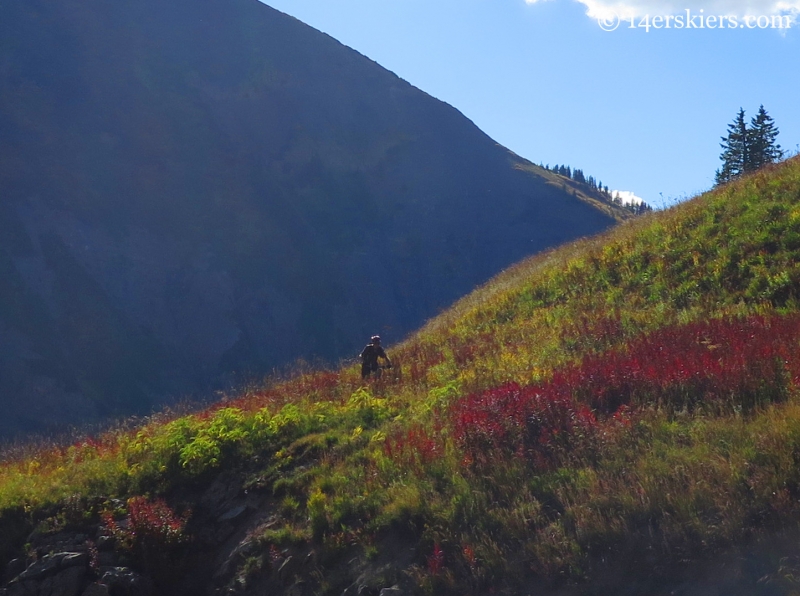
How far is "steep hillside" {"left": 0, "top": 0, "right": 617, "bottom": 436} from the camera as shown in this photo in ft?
147

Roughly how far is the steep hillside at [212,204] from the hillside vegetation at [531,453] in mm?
27401

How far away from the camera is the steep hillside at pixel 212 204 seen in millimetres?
44750

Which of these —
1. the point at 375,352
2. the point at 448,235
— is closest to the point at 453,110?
the point at 448,235

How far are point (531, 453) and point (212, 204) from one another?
5402 cm

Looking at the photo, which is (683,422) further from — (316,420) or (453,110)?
(453,110)

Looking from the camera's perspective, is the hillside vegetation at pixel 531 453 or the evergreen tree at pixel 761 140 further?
the evergreen tree at pixel 761 140

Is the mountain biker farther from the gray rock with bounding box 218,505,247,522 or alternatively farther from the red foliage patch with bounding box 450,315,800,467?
the gray rock with bounding box 218,505,247,522

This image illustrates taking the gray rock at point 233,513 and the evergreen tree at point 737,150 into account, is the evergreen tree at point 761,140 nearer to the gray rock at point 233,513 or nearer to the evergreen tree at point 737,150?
the evergreen tree at point 737,150

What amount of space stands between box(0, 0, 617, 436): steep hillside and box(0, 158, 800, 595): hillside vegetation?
2740 cm

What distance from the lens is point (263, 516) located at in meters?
7.82

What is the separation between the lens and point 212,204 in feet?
190

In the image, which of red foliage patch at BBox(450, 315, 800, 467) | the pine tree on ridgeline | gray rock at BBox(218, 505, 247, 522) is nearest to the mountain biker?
red foliage patch at BBox(450, 315, 800, 467)

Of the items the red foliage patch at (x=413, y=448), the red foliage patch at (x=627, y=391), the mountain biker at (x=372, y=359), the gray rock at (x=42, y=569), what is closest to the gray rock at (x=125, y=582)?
the gray rock at (x=42, y=569)

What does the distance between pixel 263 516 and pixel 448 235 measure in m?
54.5
